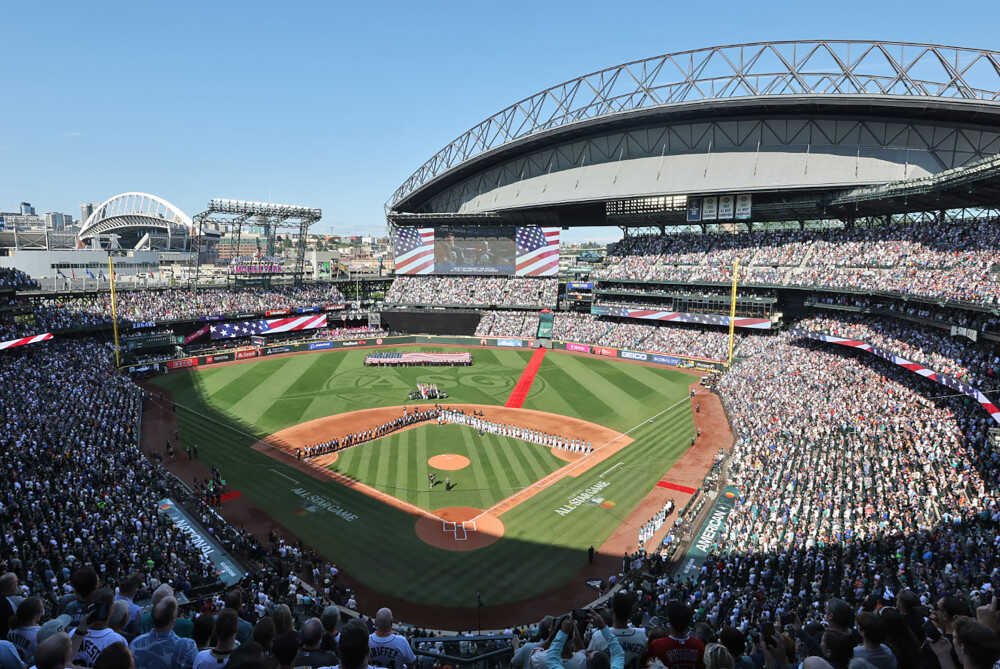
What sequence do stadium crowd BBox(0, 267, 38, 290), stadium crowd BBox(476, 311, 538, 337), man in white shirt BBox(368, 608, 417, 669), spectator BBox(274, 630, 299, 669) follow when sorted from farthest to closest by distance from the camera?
1. stadium crowd BBox(476, 311, 538, 337)
2. stadium crowd BBox(0, 267, 38, 290)
3. man in white shirt BBox(368, 608, 417, 669)
4. spectator BBox(274, 630, 299, 669)

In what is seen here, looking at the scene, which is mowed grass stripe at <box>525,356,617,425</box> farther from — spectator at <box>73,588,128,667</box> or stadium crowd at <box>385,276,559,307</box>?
spectator at <box>73,588,128,667</box>

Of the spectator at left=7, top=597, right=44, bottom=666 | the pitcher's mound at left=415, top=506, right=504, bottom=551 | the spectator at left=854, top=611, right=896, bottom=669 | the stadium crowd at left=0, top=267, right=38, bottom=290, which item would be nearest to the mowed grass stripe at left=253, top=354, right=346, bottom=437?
the pitcher's mound at left=415, top=506, right=504, bottom=551

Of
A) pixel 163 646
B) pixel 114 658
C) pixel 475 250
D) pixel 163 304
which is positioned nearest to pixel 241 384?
pixel 163 304

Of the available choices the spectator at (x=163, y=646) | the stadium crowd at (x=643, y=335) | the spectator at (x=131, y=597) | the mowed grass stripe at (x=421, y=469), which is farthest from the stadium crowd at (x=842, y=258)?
the spectator at (x=131, y=597)

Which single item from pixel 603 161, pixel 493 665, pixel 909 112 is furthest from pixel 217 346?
pixel 909 112

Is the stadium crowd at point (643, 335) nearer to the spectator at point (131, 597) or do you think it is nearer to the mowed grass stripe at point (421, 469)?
the mowed grass stripe at point (421, 469)

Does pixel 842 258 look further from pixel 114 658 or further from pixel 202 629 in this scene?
pixel 114 658

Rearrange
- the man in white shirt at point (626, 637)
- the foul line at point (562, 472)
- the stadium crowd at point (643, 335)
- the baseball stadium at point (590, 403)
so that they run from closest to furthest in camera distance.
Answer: the man in white shirt at point (626, 637) → the baseball stadium at point (590, 403) → the foul line at point (562, 472) → the stadium crowd at point (643, 335)
